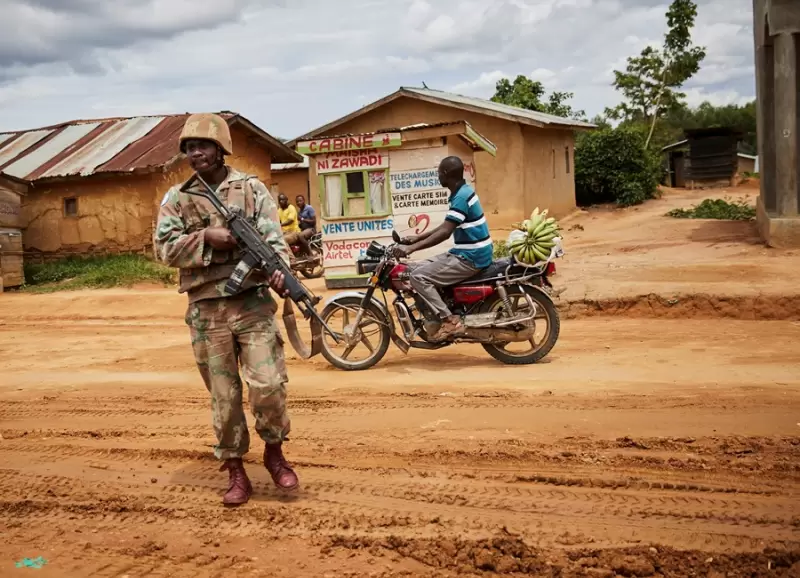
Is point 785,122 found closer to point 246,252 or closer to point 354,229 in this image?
point 354,229

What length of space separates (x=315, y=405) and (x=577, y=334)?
402 cm

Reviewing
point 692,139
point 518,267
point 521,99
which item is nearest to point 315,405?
point 518,267

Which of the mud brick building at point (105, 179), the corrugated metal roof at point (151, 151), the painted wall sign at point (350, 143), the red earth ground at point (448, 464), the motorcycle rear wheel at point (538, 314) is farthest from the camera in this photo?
the mud brick building at point (105, 179)

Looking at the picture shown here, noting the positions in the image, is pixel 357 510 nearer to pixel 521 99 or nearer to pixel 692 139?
pixel 521 99

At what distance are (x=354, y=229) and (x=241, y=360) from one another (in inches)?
424

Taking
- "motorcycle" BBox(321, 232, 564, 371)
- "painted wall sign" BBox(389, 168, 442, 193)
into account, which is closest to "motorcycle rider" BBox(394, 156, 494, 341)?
"motorcycle" BBox(321, 232, 564, 371)

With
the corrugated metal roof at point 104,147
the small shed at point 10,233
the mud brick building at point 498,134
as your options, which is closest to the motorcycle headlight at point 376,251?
the small shed at point 10,233

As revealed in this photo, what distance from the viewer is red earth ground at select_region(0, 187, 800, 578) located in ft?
12.6

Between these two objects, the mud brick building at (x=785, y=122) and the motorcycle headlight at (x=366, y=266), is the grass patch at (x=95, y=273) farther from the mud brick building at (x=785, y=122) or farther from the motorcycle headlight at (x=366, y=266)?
the mud brick building at (x=785, y=122)

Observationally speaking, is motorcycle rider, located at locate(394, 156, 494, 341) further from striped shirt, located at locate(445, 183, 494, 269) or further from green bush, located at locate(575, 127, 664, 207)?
green bush, located at locate(575, 127, 664, 207)

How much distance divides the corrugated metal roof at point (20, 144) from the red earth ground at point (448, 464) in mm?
13620

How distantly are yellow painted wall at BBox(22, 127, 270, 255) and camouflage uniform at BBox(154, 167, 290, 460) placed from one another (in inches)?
557

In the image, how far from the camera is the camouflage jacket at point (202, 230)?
454 cm

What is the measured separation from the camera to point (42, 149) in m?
21.4
